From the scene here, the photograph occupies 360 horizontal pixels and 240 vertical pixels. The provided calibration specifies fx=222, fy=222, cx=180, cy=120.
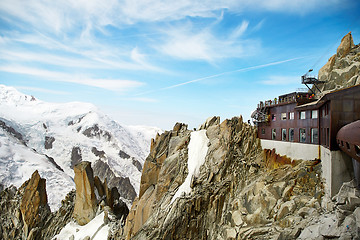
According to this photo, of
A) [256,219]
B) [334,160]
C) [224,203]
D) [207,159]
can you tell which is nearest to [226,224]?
[224,203]

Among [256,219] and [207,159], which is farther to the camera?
[207,159]

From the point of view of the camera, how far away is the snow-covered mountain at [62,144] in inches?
3514

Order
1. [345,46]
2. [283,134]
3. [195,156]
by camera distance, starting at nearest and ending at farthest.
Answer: [283,134]
[195,156]
[345,46]

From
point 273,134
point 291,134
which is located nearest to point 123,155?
point 273,134

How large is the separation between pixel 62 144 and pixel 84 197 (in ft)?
368

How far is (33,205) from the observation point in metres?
55.1

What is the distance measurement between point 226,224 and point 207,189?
518cm

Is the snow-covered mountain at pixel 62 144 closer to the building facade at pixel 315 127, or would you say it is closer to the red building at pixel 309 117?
the red building at pixel 309 117

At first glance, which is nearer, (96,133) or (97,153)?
(97,153)

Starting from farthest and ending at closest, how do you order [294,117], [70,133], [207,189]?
[70,133] < [207,189] < [294,117]

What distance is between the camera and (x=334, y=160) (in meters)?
17.6

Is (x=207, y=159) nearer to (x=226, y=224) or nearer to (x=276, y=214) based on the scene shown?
(x=226, y=224)

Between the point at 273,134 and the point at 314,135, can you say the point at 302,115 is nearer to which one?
the point at 314,135

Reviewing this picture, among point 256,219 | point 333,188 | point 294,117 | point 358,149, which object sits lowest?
point 256,219
